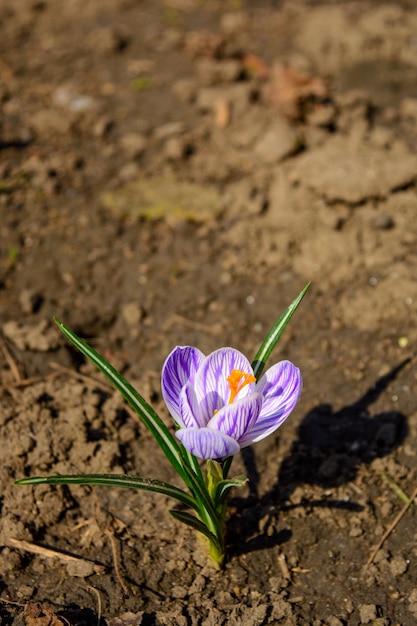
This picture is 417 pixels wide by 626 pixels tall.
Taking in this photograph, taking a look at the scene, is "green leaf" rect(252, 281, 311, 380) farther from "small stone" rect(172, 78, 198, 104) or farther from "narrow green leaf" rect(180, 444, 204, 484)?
"small stone" rect(172, 78, 198, 104)

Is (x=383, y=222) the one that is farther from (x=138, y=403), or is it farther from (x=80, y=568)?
(x=80, y=568)

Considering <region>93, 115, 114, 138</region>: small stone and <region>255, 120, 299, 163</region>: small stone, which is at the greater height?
<region>93, 115, 114, 138</region>: small stone

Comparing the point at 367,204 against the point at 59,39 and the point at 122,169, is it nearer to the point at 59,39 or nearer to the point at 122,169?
the point at 122,169

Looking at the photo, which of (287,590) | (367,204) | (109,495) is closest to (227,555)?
(287,590)

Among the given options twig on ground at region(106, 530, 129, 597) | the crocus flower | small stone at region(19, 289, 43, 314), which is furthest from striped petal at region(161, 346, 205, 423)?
small stone at region(19, 289, 43, 314)

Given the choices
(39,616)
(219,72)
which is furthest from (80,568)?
(219,72)

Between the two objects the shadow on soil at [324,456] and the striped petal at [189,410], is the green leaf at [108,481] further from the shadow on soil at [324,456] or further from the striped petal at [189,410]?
the shadow on soil at [324,456]
